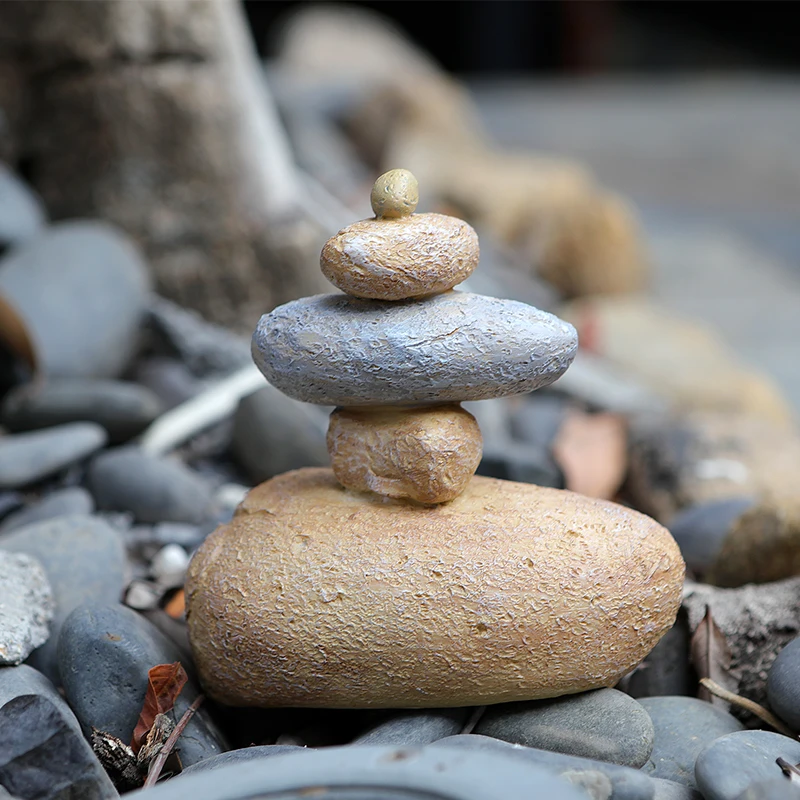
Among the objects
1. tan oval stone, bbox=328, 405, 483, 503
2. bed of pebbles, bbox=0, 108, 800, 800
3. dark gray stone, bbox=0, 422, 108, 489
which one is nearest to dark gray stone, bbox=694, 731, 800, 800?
bed of pebbles, bbox=0, 108, 800, 800

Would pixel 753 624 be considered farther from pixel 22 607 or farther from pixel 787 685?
pixel 22 607

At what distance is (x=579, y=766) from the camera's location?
116cm

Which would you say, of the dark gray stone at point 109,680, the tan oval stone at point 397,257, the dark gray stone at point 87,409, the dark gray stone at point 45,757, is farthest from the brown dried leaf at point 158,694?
the dark gray stone at point 87,409

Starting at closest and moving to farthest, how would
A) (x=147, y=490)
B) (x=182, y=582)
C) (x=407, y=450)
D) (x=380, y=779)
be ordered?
(x=380, y=779) → (x=407, y=450) → (x=182, y=582) → (x=147, y=490)

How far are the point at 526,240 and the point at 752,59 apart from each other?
682 cm

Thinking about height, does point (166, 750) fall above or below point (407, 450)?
below

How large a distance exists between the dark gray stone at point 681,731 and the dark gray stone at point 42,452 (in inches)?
53.7

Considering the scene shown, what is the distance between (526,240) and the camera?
547 cm

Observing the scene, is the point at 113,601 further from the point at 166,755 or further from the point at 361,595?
the point at 361,595

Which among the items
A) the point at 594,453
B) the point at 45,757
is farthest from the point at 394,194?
the point at 594,453

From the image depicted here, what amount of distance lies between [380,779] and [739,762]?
0.47 meters

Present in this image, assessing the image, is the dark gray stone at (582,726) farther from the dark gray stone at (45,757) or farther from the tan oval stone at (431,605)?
the dark gray stone at (45,757)

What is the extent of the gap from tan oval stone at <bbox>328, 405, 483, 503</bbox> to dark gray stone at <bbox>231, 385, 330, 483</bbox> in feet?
2.79

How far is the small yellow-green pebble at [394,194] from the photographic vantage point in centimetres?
136
